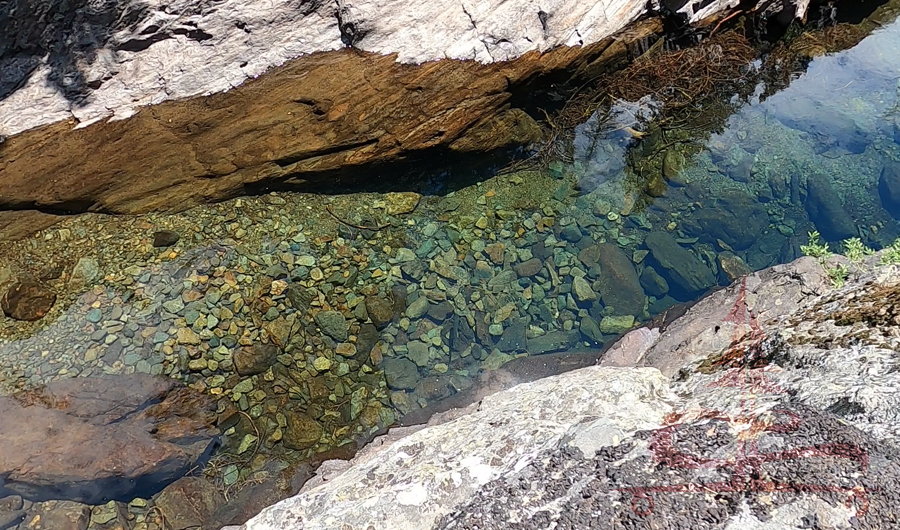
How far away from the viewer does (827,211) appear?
5.64m

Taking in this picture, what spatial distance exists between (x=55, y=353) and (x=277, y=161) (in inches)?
96.9

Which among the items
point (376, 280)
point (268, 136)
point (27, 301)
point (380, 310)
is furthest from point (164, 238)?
point (380, 310)

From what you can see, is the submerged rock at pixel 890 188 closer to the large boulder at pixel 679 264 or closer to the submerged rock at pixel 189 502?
the large boulder at pixel 679 264

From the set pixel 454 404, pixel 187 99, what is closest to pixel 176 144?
pixel 187 99

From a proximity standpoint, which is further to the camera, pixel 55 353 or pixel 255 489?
pixel 55 353

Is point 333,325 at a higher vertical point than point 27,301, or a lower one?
lower

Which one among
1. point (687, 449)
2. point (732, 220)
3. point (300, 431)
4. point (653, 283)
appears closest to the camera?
point (687, 449)

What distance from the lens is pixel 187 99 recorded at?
16.8ft

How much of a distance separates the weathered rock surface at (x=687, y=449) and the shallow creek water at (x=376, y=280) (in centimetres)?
193

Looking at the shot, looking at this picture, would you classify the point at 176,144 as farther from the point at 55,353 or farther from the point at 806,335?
the point at 806,335

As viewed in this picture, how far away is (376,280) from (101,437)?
8.07ft

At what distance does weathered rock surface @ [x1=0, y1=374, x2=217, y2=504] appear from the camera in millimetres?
3885

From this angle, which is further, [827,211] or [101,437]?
[827,211]

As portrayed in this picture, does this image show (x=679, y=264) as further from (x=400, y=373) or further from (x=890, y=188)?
(x=400, y=373)
